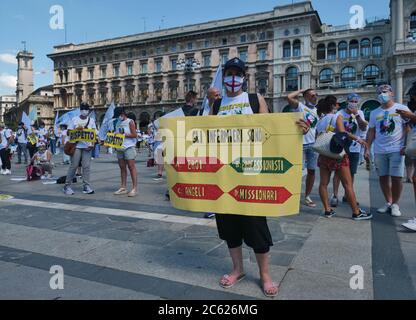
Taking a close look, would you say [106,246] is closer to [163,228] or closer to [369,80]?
[163,228]

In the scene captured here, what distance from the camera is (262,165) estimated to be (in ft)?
8.25

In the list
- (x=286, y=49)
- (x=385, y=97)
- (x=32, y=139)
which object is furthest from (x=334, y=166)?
(x=286, y=49)

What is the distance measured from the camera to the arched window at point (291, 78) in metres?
50.0

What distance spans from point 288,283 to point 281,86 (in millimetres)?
50494

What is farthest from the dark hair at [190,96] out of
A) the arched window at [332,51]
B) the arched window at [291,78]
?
the arched window at [332,51]

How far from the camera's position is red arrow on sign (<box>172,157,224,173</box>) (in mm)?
2682

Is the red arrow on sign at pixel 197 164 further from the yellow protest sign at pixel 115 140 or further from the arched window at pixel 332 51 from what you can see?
the arched window at pixel 332 51

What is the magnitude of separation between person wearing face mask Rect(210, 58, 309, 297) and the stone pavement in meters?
0.10

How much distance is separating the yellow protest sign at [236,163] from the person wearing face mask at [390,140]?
283 centimetres

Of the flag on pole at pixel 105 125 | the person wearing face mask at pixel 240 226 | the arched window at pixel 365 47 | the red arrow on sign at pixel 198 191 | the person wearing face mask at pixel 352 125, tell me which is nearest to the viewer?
the person wearing face mask at pixel 240 226

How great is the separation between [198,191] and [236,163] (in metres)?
0.38

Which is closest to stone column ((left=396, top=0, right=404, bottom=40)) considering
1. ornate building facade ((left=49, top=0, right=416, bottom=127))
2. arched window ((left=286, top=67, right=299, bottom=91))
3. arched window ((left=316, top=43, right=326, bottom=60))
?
ornate building facade ((left=49, top=0, right=416, bottom=127))

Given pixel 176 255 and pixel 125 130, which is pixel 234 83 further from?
pixel 125 130
